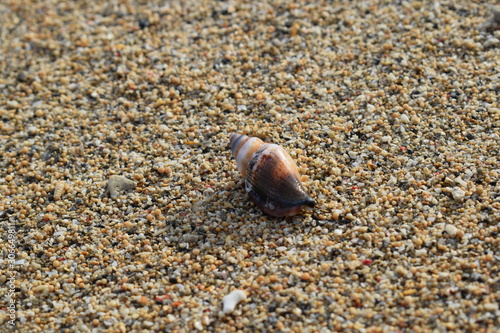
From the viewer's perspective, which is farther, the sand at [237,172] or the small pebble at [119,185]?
the small pebble at [119,185]

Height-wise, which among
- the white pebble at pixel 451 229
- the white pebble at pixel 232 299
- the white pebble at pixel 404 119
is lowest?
the white pebble at pixel 232 299

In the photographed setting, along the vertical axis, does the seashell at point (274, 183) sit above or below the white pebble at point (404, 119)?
below

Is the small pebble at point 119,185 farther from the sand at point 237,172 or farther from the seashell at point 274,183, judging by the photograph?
the seashell at point 274,183

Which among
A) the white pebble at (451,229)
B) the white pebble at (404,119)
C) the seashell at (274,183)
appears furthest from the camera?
the white pebble at (404,119)


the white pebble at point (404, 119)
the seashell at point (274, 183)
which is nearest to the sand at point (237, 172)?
the white pebble at point (404, 119)

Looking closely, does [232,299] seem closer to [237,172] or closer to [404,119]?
[237,172]

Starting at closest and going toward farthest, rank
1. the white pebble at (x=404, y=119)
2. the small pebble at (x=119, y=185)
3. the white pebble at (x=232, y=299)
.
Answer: the white pebble at (x=232, y=299) < the small pebble at (x=119, y=185) < the white pebble at (x=404, y=119)

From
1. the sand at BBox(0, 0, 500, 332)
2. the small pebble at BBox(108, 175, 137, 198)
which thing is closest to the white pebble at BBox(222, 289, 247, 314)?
the sand at BBox(0, 0, 500, 332)
